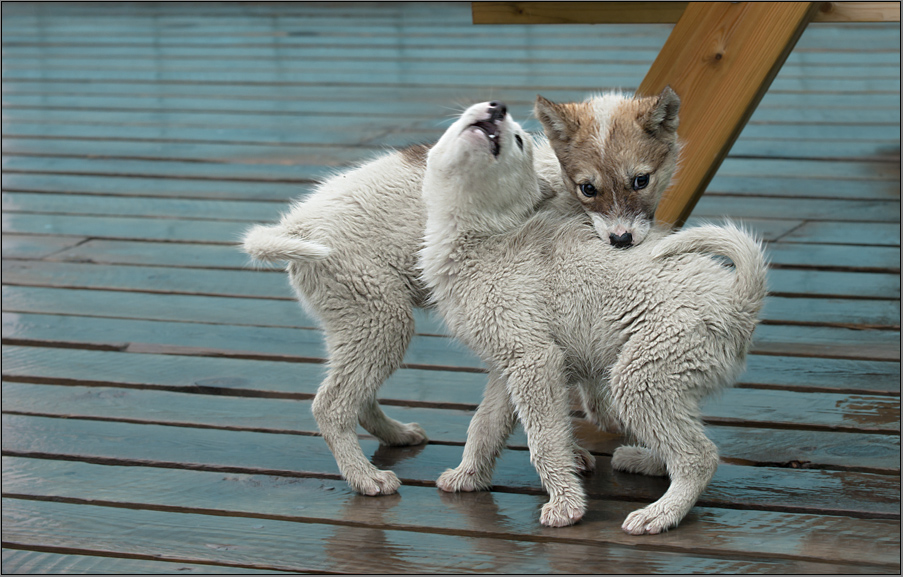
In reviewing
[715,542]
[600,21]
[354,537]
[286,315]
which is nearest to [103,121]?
[286,315]

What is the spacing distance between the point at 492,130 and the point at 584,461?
2.87 ft

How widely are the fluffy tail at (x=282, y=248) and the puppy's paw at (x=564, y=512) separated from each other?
2.61 ft

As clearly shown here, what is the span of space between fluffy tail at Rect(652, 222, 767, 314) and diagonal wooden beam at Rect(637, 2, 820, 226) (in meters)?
0.60

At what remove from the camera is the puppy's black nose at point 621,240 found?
7.55 ft

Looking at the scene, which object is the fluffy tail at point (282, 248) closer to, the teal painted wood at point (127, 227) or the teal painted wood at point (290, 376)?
the teal painted wood at point (290, 376)

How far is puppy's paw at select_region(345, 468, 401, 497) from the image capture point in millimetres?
2346

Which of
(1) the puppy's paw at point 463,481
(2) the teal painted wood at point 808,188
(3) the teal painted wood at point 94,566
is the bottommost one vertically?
(3) the teal painted wood at point 94,566

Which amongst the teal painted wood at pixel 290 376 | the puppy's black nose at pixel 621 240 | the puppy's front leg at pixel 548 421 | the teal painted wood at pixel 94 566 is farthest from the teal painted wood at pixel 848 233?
the teal painted wood at pixel 94 566

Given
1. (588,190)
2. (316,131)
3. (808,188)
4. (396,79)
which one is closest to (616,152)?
(588,190)

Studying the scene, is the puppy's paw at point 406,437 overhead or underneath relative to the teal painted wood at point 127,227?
underneath

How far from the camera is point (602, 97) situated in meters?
2.67

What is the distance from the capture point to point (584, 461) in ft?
8.01

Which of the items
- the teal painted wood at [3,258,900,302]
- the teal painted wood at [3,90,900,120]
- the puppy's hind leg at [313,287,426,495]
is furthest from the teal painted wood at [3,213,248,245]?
the puppy's hind leg at [313,287,426,495]

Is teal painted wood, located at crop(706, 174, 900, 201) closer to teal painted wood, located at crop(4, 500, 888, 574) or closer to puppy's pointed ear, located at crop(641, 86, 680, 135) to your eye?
puppy's pointed ear, located at crop(641, 86, 680, 135)
